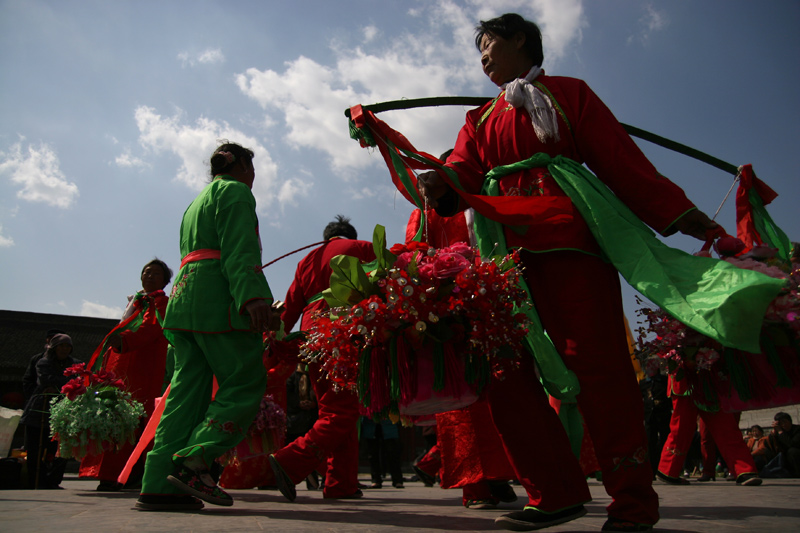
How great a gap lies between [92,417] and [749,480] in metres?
5.64

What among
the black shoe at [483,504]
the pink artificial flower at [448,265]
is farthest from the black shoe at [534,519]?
the black shoe at [483,504]

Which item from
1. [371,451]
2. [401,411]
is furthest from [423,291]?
[371,451]

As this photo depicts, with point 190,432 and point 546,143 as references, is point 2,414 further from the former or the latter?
point 546,143

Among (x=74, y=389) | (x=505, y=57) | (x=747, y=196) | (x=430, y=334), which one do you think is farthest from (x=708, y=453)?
(x=74, y=389)

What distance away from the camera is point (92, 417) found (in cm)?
478

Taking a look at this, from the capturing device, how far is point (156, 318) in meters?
5.52

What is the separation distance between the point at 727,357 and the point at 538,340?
30.6 inches

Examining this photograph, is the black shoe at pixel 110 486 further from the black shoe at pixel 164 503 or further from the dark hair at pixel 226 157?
the dark hair at pixel 226 157

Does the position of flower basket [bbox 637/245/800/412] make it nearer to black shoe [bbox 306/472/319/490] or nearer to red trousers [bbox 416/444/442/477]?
red trousers [bbox 416/444/442/477]

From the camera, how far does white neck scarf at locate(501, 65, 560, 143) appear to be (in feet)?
8.39

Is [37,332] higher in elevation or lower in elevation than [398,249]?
higher

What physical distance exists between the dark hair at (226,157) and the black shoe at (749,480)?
5.16m

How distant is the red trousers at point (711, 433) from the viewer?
5.76 m

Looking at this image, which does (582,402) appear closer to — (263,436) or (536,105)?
(536,105)
